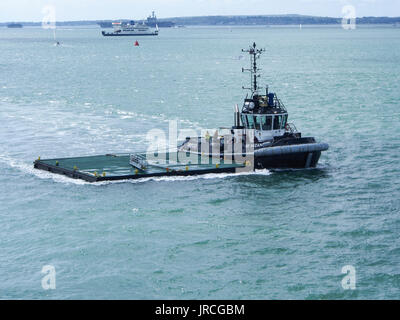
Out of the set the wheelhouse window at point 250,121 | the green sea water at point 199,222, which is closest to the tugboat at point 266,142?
the wheelhouse window at point 250,121

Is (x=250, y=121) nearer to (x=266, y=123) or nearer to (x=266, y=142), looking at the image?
(x=266, y=123)

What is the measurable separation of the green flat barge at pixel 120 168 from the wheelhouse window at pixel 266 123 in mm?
4970

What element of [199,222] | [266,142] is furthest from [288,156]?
[199,222]

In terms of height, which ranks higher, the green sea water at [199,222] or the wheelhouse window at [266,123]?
the wheelhouse window at [266,123]

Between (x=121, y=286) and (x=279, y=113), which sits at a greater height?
(x=279, y=113)

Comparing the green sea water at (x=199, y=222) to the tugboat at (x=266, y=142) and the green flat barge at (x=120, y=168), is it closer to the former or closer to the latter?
the green flat barge at (x=120, y=168)

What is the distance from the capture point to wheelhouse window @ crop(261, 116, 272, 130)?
51938mm

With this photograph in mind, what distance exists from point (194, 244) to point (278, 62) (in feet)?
514

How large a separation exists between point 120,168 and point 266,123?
12.6 metres

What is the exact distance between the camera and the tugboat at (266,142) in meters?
49.4

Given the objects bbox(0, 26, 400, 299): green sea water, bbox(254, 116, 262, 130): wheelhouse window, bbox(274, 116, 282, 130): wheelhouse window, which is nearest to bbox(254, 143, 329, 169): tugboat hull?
bbox(0, 26, 400, 299): green sea water

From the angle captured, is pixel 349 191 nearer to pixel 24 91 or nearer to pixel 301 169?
pixel 301 169

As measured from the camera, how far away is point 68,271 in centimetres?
3164
